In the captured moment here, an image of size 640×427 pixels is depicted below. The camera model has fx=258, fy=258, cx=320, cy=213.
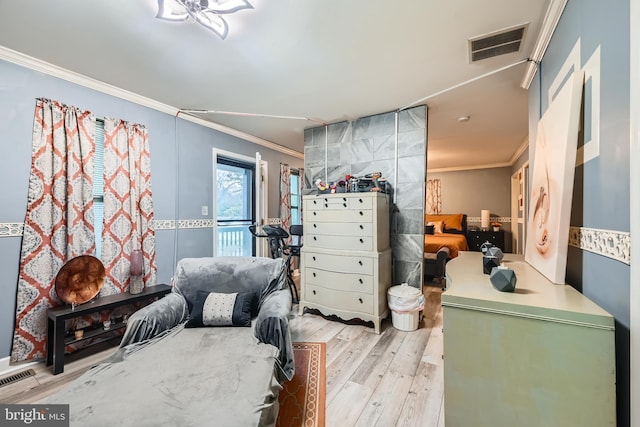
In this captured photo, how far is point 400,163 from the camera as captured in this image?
3094 mm

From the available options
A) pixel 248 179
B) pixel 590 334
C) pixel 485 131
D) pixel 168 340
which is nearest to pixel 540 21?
pixel 590 334

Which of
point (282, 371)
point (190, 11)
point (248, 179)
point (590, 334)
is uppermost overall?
point (190, 11)

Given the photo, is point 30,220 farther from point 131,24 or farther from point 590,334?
point 590,334

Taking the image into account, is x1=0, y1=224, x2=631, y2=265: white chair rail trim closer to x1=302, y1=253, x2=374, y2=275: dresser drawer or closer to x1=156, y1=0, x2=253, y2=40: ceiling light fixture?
x1=302, y1=253, x2=374, y2=275: dresser drawer

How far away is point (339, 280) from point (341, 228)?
572 millimetres

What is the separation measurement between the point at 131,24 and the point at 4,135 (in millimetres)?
1389

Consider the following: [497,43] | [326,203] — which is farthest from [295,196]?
[497,43]

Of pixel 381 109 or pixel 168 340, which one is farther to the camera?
pixel 381 109

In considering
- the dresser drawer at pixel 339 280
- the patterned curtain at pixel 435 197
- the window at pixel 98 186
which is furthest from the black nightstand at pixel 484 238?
the window at pixel 98 186

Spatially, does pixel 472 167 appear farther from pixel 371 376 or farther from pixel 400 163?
pixel 371 376

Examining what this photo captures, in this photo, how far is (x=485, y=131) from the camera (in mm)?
3904

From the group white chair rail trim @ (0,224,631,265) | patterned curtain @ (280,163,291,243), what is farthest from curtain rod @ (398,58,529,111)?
patterned curtain @ (280,163,291,243)

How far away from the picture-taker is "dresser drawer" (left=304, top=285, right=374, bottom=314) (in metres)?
2.71

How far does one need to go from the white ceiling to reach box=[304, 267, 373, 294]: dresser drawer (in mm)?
1924
